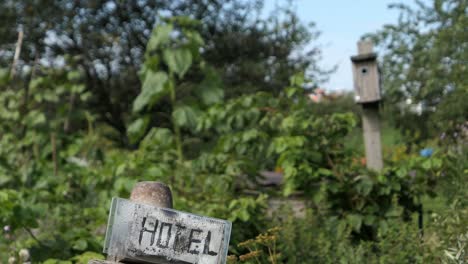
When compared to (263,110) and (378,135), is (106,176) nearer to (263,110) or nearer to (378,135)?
(263,110)

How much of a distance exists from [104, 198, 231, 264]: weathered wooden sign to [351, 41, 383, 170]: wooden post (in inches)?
163

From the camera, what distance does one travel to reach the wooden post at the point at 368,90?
22.2 ft

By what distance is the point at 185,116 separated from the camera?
6555mm

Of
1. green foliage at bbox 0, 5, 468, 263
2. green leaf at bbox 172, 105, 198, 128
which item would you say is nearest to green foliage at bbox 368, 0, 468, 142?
green foliage at bbox 0, 5, 468, 263

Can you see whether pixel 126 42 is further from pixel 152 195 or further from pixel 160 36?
pixel 152 195

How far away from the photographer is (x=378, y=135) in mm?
6793

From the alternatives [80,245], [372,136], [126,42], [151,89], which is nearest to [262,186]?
[372,136]

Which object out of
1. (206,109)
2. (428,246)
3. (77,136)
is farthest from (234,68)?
(428,246)

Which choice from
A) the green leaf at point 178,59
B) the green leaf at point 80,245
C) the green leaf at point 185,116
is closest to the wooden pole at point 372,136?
the green leaf at point 185,116

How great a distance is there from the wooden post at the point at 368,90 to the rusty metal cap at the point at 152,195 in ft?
13.4

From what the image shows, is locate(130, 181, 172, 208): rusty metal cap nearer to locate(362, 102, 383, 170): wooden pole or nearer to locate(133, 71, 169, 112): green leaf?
locate(133, 71, 169, 112): green leaf

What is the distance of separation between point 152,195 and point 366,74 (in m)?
4.47

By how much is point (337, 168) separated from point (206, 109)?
1.43 metres

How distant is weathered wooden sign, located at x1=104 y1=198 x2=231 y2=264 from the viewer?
8.65 feet
